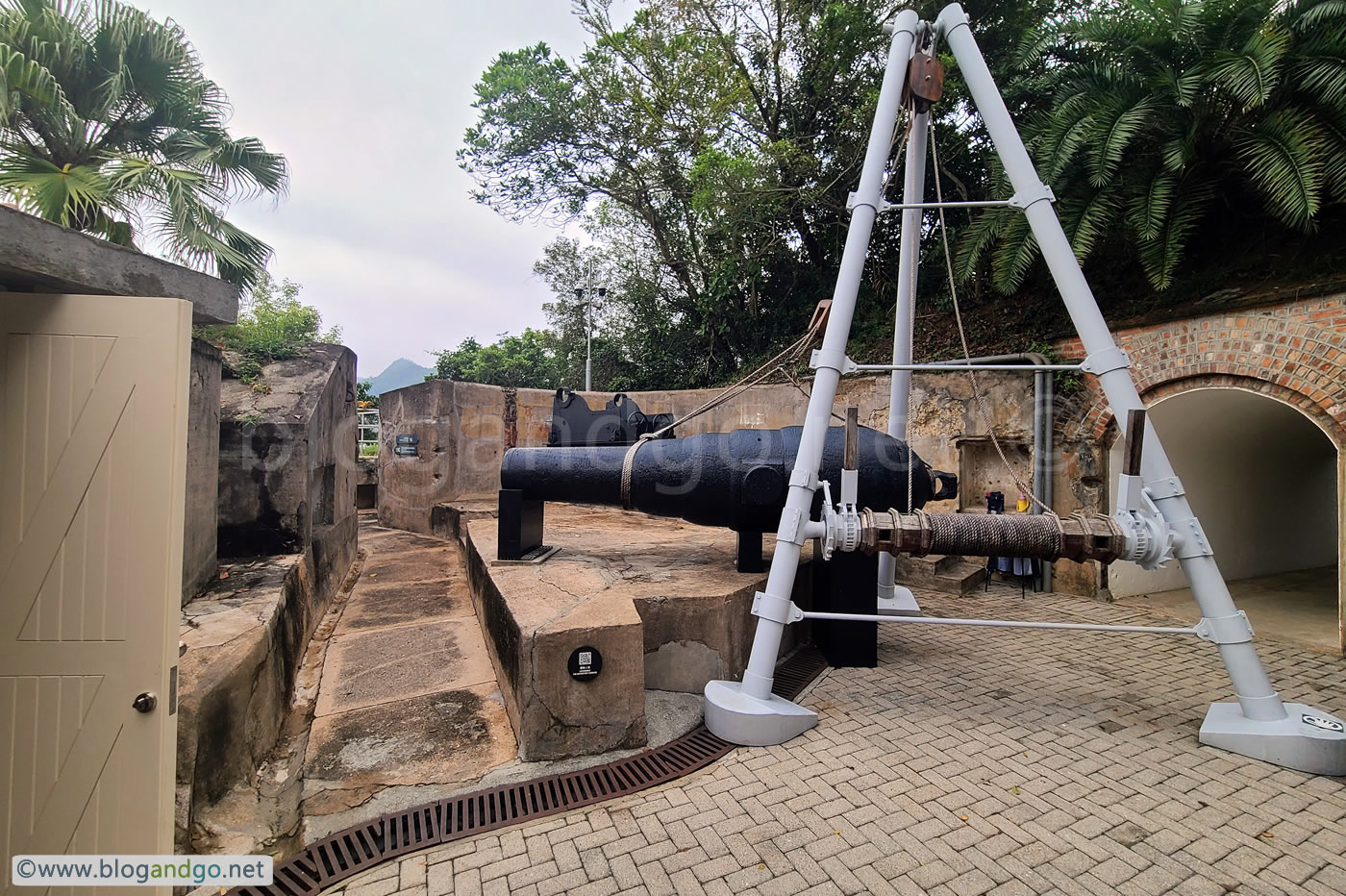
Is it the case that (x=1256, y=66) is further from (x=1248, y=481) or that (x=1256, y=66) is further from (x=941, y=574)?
(x=941, y=574)

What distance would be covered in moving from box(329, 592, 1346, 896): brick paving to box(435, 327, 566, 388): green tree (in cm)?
1758

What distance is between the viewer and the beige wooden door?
1.45 meters

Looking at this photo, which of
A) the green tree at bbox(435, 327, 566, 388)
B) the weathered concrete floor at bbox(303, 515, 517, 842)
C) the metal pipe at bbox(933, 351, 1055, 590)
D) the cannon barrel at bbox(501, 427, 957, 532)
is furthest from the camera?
the green tree at bbox(435, 327, 566, 388)

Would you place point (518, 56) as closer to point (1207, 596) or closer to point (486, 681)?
point (486, 681)

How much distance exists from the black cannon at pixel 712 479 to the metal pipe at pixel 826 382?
58cm

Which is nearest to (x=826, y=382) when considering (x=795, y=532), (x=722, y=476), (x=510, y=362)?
(x=795, y=532)

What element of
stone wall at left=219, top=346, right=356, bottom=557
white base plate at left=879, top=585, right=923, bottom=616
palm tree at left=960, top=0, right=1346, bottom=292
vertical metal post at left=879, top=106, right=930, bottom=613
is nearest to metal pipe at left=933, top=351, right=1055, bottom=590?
palm tree at left=960, top=0, right=1346, bottom=292

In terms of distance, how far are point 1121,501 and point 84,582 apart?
157 inches

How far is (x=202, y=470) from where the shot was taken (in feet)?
10.9

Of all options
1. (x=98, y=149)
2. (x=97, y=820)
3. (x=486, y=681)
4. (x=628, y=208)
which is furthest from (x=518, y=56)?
(x=97, y=820)

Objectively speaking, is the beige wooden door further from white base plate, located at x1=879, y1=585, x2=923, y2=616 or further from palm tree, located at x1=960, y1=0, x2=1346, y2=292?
palm tree, located at x1=960, y1=0, x2=1346, y2=292

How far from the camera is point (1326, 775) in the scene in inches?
97.8

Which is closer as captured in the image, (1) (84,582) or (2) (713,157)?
(1) (84,582)

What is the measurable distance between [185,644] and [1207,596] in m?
4.63
